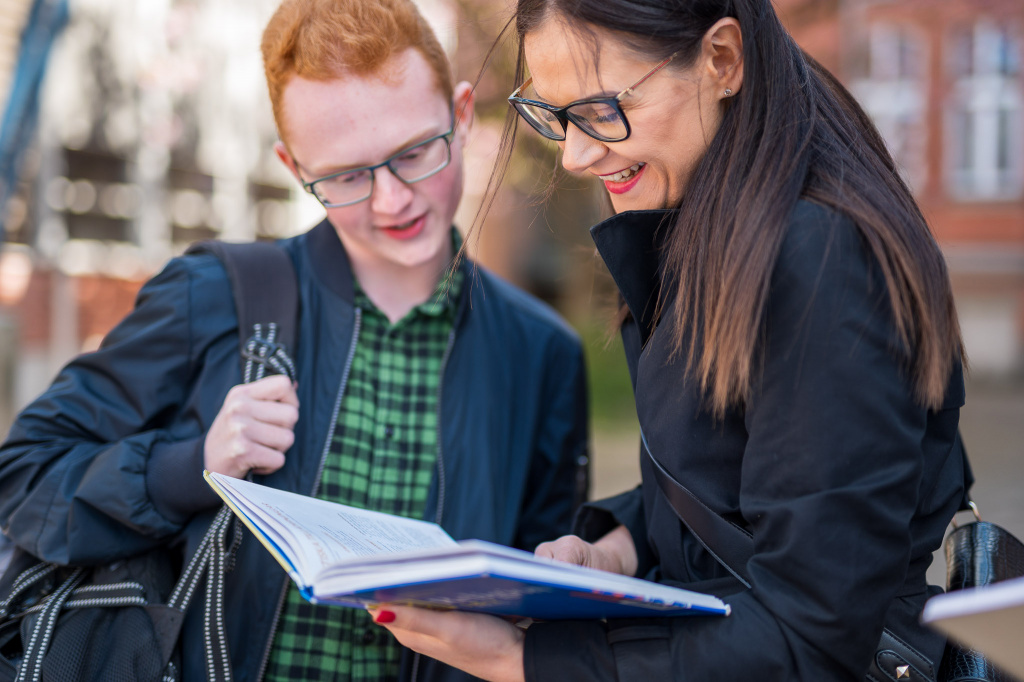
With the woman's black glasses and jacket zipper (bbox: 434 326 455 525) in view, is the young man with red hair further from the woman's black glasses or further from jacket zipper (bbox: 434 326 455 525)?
the woman's black glasses

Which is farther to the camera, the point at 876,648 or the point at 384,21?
the point at 384,21

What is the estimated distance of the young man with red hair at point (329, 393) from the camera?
1793 mm

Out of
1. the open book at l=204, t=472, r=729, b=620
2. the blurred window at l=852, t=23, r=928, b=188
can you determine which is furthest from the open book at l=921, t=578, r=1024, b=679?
the blurred window at l=852, t=23, r=928, b=188

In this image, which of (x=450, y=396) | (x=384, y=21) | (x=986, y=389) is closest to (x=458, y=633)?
(x=450, y=396)

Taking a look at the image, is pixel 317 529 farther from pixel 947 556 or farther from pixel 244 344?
pixel 947 556

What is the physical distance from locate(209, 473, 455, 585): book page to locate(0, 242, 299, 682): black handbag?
369mm

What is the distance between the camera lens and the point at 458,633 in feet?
4.18

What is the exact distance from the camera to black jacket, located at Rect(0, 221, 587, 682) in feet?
5.85

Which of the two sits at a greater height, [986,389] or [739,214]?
[739,214]

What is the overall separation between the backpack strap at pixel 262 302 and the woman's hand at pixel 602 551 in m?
0.70

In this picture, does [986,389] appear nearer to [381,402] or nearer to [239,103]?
[239,103]

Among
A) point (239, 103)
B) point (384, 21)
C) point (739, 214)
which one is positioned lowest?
point (739, 214)

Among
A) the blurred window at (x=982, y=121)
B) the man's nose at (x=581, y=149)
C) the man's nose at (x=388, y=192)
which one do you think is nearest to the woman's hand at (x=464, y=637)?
the man's nose at (x=581, y=149)

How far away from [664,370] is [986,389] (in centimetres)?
1189
